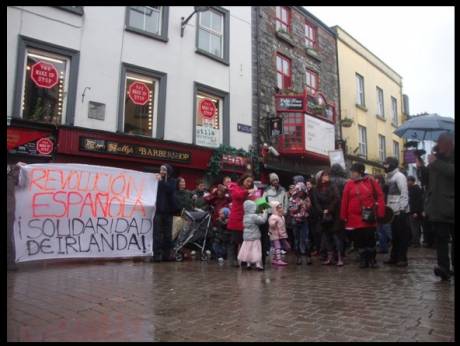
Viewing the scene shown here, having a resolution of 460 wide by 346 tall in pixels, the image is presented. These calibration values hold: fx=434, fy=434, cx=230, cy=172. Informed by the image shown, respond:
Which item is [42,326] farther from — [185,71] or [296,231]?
[185,71]

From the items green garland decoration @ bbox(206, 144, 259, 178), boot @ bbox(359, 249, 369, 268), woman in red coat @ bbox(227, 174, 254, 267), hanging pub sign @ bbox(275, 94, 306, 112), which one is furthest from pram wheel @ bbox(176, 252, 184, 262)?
hanging pub sign @ bbox(275, 94, 306, 112)

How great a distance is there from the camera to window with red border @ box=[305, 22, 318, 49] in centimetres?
2103

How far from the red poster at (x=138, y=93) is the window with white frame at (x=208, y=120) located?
6.66ft

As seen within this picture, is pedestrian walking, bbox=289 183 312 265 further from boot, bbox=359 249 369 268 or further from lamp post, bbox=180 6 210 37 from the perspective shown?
lamp post, bbox=180 6 210 37

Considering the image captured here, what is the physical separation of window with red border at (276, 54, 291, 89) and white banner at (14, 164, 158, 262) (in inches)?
422

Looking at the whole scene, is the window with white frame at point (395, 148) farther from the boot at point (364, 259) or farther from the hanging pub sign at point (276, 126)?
the boot at point (364, 259)

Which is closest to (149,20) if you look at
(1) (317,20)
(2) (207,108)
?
(2) (207,108)

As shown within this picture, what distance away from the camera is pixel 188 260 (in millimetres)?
9125

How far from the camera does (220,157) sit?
48.6 feet

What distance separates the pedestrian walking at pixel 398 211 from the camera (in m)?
7.70

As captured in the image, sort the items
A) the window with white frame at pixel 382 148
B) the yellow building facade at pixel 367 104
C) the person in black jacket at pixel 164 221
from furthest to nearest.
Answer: the window with white frame at pixel 382 148, the yellow building facade at pixel 367 104, the person in black jacket at pixel 164 221

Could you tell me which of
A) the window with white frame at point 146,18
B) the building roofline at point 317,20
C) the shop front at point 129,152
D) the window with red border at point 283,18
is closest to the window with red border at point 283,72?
the window with red border at point 283,18

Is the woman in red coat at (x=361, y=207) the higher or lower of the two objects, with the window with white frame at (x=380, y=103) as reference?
lower

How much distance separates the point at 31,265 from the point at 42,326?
14.0 feet
